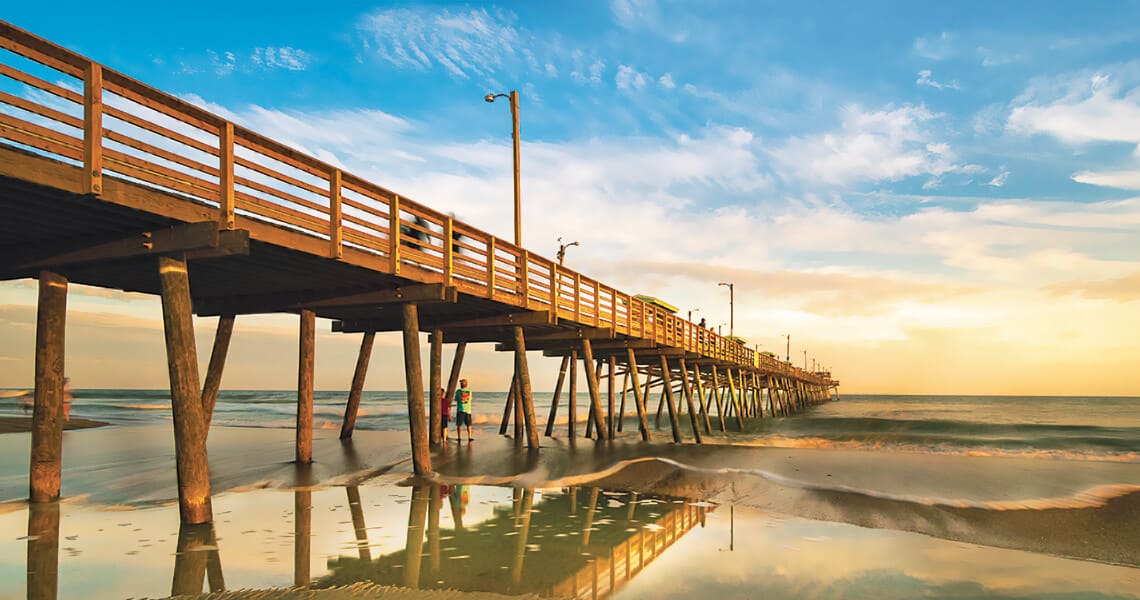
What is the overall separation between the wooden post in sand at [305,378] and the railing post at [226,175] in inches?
238

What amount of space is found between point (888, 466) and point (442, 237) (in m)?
11.1

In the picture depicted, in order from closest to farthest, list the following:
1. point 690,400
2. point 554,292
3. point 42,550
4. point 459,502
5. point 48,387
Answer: point 42,550 → point 48,387 → point 459,502 → point 554,292 → point 690,400

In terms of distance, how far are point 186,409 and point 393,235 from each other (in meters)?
4.31

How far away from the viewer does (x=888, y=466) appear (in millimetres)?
15039

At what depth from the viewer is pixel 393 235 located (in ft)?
36.3

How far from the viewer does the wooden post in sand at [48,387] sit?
30.7 feet

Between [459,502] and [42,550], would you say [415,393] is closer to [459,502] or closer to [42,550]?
[459,502]

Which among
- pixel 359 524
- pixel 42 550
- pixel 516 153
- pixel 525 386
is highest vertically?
pixel 516 153

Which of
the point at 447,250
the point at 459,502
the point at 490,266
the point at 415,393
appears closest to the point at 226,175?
the point at 447,250

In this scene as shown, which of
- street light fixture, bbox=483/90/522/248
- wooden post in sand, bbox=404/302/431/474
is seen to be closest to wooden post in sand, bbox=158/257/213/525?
wooden post in sand, bbox=404/302/431/474

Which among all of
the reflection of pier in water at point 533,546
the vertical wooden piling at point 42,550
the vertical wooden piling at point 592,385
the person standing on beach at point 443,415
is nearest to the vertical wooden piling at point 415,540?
the reflection of pier in water at point 533,546

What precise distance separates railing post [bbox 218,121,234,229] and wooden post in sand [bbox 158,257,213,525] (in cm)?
101

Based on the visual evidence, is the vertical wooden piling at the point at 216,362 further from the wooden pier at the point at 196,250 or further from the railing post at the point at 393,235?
the railing post at the point at 393,235

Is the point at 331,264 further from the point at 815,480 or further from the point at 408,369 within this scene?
the point at 815,480
